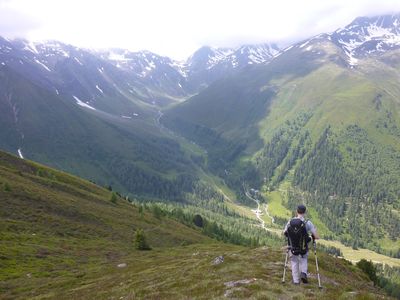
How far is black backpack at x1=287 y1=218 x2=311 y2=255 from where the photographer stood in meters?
30.5

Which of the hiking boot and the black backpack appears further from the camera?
the hiking boot

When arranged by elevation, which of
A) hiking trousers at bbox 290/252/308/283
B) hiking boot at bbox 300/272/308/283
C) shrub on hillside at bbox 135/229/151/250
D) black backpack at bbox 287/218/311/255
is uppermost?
black backpack at bbox 287/218/311/255

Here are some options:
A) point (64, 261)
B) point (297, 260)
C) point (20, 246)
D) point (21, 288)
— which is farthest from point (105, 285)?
point (20, 246)

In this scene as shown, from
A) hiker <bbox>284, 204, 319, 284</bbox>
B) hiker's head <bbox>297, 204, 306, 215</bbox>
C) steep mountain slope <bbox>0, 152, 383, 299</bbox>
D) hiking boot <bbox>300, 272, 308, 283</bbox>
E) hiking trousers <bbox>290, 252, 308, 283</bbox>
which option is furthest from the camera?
steep mountain slope <bbox>0, 152, 383, 299</bbox>

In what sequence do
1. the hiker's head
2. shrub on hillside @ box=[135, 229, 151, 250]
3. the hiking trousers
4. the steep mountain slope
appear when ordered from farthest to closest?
shrub on hillside @ box=[135, 229, 151, 250] → the steep mountain slope → the hiking trousers → the hiker's head

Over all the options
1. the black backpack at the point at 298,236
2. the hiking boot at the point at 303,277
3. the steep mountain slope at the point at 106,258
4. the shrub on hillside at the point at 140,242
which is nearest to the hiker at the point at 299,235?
the black backpack at the point at 298,236

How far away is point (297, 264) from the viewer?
105 feet

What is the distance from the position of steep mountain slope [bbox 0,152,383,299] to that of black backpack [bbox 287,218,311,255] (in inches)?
114

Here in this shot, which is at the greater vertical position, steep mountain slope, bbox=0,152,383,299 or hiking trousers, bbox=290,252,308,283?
hiking trousers, bbox=290,252,308,283

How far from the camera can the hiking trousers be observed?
3148 cm

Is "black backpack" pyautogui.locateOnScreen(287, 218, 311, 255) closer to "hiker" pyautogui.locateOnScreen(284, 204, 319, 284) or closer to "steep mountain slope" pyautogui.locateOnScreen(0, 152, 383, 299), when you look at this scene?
"hiker" pyautogui.locateOnScreen(284, 204, 319, 284)

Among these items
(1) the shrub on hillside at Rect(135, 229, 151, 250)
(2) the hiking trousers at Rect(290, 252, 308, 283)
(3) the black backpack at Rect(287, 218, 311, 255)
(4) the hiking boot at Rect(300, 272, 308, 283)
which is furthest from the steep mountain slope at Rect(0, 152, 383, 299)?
(1) the shrub on hillside at Rect(135, 229, 151, 250)

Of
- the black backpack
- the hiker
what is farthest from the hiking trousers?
the black backpack

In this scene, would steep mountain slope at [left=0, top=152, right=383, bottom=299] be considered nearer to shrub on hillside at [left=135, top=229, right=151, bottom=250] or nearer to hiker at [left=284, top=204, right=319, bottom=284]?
hiker at [left=284, top=204, right=319, bottom=284]
